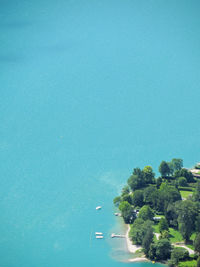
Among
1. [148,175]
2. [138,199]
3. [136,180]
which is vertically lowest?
[138,199]

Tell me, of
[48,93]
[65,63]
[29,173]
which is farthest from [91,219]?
[65,63]

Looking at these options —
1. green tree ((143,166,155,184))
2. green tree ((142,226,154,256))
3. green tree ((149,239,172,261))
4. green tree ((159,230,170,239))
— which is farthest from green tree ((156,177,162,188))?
green tree ((149,239,172,261))

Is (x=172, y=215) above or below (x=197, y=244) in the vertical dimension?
above

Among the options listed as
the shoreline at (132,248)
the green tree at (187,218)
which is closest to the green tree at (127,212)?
the shoreline at (132,248)

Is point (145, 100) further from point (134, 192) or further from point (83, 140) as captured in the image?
point (134, 192)

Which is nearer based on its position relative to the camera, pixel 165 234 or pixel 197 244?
pixel 197 244

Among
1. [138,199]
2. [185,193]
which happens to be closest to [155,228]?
[138,199]

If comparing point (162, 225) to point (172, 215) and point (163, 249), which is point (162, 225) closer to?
point (172, 215)
